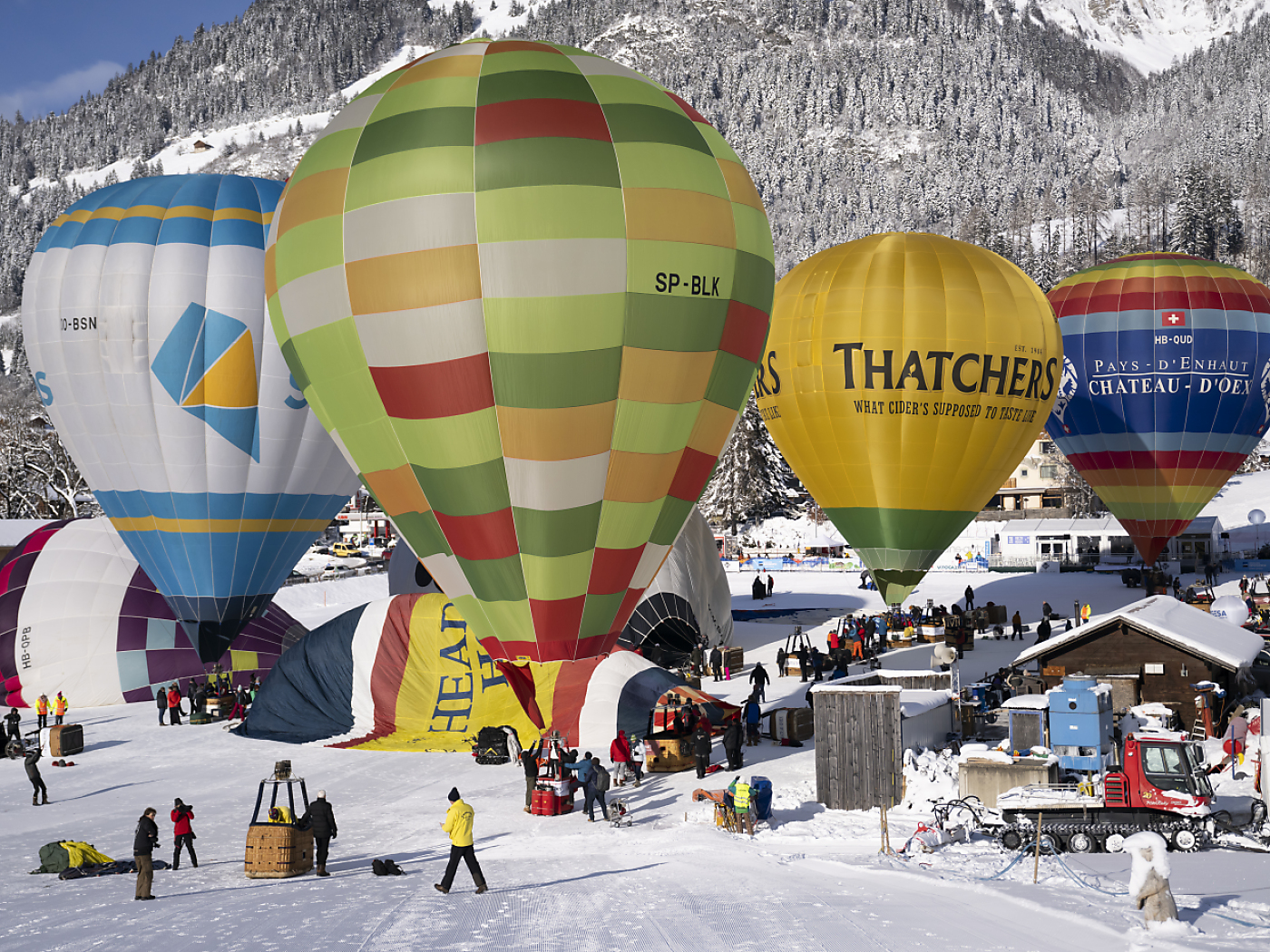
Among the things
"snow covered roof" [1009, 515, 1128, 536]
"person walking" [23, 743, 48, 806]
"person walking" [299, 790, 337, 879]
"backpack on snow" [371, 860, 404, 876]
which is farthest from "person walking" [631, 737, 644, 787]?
"snow covered roof" [1009, 515, 1128, 536]

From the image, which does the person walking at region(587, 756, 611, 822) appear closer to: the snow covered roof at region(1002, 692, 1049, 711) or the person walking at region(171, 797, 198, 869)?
the person walking at region(171, 797, 198, 869)

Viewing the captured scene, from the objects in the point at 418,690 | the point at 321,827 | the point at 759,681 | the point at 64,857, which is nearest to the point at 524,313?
the point at 321,827

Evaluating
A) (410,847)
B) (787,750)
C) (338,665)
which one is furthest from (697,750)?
(338,665)

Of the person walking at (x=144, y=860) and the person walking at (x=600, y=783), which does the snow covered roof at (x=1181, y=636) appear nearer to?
the person walking at (x=600, y=783)

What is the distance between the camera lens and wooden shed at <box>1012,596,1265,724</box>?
2183cm

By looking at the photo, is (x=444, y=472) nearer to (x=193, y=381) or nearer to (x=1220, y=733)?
(x=193, y=381)

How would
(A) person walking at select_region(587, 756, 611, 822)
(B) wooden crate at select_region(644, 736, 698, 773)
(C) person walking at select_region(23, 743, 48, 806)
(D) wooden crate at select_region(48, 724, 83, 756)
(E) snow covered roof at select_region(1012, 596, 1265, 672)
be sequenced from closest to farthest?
(A) person walking at select_region(587, 756, 611, 822)
(C) person walking at select_region(23, 743, 48, 806)
(B) wooden crate at select_region(644, 736, 698, 773)
(E) snow covered roof at select_region(1012, 596, 1265, 672)
(D) wooden crate at select_region(48, 724, 83, 756)

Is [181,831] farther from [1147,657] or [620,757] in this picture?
[1147,657]

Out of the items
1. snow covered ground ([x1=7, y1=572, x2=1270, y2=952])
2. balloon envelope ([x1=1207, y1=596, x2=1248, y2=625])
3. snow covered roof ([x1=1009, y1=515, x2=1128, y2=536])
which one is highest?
snow covered roof ([x1=1009, y1=515, x2=1128, y2=536])

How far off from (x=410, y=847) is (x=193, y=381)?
13523 millimetres

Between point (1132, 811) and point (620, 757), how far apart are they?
7.62 meters

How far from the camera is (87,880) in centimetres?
1405

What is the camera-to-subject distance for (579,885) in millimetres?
13023

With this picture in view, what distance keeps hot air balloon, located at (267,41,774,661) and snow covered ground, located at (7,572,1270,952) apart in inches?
117
